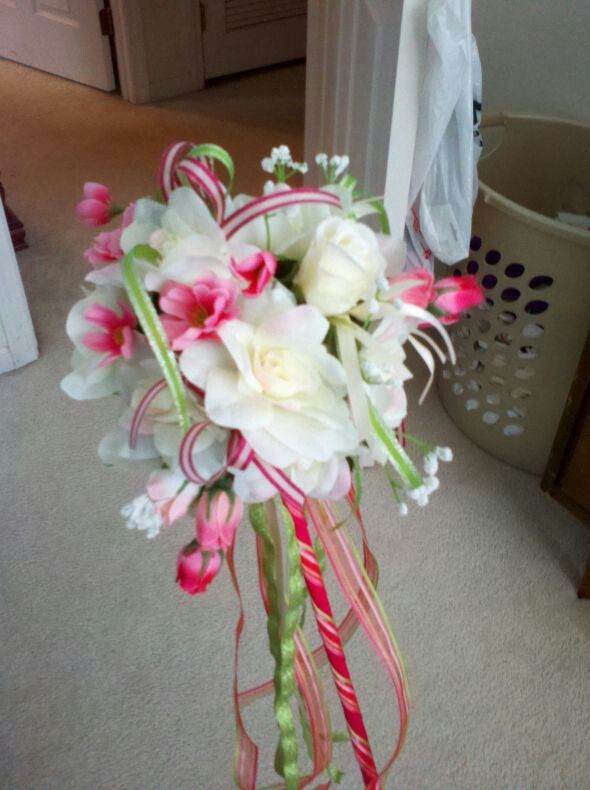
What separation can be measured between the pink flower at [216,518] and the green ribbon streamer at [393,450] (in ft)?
0.38

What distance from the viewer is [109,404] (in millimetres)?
1765

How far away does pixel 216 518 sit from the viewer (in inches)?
21.5

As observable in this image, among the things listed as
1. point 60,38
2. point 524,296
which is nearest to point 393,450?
point 524,296

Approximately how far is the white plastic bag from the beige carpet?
0.48 metres

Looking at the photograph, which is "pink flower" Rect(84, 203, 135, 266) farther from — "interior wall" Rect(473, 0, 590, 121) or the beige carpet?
"interior wall" Rect(473, 0, 590, 121)

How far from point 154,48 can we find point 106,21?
0.64 ft

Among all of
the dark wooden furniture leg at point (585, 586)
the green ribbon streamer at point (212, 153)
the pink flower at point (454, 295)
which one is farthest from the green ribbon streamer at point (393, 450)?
the dark wooden furniture leg at point (585, 586)

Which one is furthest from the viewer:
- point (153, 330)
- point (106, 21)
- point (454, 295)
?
point (106, 21)

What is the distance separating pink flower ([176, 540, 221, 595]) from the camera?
0.57 metres

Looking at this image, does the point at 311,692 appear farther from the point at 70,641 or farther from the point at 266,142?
the point at 266,142

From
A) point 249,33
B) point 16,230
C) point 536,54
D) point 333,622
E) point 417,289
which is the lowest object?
point 16,230

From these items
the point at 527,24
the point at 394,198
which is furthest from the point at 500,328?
the point at 527,24

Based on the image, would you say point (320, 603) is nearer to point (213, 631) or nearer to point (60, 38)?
point (213, 631)

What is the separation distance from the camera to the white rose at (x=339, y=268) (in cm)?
52
